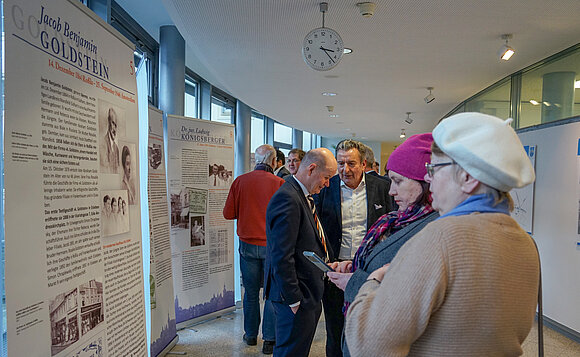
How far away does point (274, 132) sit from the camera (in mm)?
15055

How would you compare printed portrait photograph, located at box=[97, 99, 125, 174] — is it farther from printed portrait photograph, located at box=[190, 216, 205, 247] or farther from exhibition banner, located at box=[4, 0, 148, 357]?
printed portrait photograph, located at box=[190, 216, 205, 247]

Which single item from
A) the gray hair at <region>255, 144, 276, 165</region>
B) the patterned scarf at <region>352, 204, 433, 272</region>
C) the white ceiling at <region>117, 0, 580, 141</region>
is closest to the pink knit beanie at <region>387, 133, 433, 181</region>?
the patterned scarf at <region>352, 204, 433, 272</region>

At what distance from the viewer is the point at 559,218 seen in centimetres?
528

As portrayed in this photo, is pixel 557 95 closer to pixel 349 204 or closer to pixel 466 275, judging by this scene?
pixel 349 204

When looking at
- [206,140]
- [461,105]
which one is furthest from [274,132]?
[206,140]

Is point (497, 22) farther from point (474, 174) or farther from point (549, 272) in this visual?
point (474, 174)

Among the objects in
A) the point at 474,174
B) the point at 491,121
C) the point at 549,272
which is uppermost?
the point at 491,121

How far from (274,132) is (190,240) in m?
10.7

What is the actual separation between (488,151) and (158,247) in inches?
126

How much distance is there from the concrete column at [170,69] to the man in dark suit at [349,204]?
3.52m

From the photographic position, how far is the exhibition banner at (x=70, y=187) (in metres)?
1.49

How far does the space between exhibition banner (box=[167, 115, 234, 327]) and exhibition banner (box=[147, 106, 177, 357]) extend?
45cm

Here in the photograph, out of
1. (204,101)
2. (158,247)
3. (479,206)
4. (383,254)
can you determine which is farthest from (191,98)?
(479,206)

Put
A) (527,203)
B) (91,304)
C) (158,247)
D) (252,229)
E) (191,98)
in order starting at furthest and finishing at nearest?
1. (191,98)
2. (527,203)
3. (252,229)
4. (158,247)
5. (91,304)
